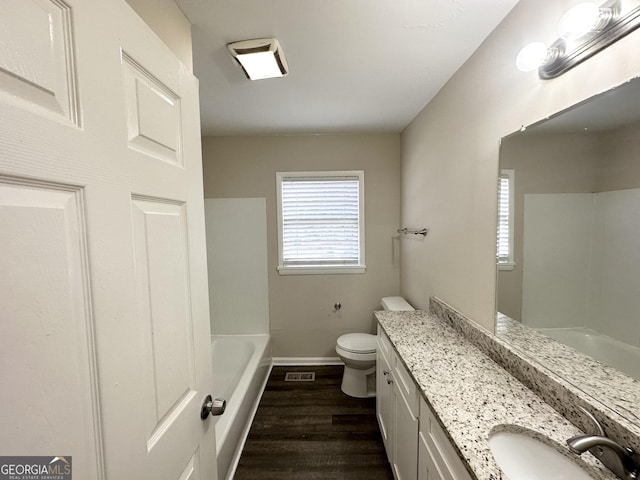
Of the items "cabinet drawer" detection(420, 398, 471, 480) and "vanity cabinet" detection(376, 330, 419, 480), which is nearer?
"cabinet drawer" detection(420, 398, 471, 480)

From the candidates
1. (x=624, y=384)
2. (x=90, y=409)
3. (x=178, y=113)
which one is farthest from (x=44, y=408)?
(x=624, y=384)

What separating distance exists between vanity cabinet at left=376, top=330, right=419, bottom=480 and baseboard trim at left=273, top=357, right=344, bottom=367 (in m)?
1.01

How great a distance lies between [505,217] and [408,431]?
44.1 inches

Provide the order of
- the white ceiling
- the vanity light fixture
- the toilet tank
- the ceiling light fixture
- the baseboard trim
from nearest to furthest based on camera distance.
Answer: the vanity light fixture < the white ceiling < the ceiling light fixture < the toilet tank < the baseboard trim

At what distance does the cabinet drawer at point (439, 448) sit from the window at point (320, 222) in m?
1.77

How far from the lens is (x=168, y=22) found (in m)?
1.03

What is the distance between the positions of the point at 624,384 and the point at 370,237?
2.10 metres

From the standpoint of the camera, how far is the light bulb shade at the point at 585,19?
2.54ft

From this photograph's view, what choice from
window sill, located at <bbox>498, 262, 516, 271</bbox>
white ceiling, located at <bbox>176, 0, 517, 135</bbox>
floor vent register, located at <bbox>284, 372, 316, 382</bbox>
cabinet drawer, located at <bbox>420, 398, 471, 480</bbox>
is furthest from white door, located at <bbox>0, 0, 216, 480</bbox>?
floor vent register, located at <bbox>284, 372, 316, 382</bbox>

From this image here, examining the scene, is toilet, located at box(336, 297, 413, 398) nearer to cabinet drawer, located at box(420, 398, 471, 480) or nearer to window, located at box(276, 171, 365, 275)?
window, located at box(276, 171, 365, 275)

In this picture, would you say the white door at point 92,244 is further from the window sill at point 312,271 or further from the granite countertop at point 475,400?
the window sill at point 312,271

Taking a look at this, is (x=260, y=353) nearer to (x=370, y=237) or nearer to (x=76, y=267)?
(x=370, y=237)

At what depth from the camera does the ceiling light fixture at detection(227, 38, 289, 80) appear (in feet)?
4.32

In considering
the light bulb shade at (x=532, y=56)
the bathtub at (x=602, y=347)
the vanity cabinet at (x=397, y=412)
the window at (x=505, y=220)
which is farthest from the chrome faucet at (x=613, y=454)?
the light bulb shade at (x=532, y=56)
